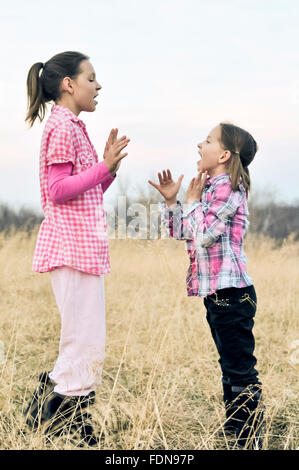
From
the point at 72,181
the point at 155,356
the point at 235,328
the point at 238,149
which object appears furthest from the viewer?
the point at 155,356

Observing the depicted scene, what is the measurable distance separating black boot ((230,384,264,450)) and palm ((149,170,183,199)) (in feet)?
2.92

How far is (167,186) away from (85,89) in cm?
56

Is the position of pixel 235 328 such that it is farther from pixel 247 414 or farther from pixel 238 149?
pixel 238 149

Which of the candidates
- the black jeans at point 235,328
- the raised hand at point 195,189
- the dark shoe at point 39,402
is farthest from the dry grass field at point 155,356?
the raised hand at point 195,189

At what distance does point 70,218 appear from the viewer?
205cm

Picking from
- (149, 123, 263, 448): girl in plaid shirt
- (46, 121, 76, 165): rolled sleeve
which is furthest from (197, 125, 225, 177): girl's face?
(46, 121, 76, 165): rolled sleeve

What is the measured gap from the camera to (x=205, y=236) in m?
2.03

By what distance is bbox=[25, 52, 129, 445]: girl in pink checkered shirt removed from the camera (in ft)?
6.59

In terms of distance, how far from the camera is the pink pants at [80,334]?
82.4 inches

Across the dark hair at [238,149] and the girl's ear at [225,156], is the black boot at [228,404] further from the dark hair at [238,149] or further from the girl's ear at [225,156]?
the girl's ear at [225,156]

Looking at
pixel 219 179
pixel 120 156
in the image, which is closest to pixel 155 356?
pixel 219 179

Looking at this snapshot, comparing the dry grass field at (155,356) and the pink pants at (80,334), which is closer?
the pink pants at (80,334)

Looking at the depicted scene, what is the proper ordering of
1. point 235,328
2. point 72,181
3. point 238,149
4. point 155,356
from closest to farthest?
point 72,181
point 235,328
point 238,149
point 155,356

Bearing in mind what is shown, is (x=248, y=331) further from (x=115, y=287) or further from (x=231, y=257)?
(x=115, y=287)
